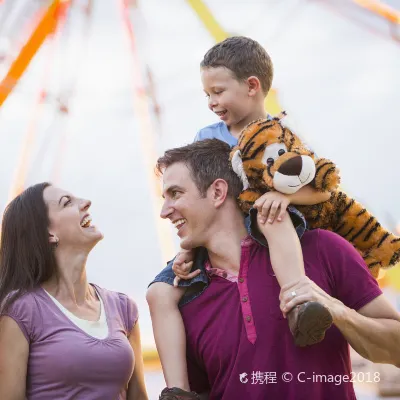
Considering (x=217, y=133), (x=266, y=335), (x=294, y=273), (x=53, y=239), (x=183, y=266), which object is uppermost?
(x=217, y=133)

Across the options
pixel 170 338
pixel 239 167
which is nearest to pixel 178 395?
pixel 170 338

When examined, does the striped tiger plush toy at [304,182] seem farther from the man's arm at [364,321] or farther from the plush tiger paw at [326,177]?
the man's arm at [364,321]

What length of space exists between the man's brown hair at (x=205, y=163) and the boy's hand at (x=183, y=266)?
19 centimetres

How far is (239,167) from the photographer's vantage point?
6.80 feet

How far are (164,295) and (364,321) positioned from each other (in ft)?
1.84

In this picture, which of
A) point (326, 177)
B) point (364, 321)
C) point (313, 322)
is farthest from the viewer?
point (326, 177)

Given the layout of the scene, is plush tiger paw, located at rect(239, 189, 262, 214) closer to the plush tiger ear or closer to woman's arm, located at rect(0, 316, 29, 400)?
the plush tiger ear

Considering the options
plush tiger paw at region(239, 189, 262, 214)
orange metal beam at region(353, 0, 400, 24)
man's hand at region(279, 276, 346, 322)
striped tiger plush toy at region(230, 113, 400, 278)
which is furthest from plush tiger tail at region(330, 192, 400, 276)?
orange metal beam at region(353, 0, 400, 24)

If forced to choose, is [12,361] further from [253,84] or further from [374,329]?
[253,84]

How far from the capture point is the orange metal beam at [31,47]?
5922 millimetres

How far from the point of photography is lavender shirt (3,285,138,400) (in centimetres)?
217

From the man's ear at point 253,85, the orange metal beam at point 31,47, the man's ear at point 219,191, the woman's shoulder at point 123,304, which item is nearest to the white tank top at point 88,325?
the woman's shoulder at point 123,304

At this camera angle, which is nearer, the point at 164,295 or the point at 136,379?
the point at 164,295

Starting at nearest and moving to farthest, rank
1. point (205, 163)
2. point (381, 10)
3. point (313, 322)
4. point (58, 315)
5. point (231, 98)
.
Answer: point (313, 322) → point (205, 163) → point (58, 315) → point (231, 98) → point (381, 10)
